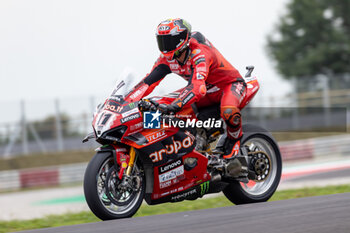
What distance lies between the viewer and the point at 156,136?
19.4ft

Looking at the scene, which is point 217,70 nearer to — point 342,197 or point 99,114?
point 99,114

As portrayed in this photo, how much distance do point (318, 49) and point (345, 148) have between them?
15.4 metres

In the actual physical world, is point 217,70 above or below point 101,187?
above

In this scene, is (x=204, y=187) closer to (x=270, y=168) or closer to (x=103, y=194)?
(x=270, y=168)

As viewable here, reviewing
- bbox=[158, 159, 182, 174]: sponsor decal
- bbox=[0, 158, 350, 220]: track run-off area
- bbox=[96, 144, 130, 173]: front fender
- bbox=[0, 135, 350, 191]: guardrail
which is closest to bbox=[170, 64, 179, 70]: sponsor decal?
bbox=[158, 159, 182, 174]: sponsor decal

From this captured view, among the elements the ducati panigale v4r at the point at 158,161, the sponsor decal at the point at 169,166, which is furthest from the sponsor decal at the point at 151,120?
the sponsor decal at the point at 169,166

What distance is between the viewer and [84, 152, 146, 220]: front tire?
541 cm

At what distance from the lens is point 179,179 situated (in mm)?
6098

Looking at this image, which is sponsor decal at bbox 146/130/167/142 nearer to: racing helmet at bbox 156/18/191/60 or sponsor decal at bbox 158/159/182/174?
sponsor decal at bbox 158/159/182/174

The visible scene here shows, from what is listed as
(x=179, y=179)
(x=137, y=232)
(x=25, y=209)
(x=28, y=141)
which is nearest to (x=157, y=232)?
(x=137, y=232)

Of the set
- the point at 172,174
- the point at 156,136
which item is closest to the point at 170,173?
the point at 172,174

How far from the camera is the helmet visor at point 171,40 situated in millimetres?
6016

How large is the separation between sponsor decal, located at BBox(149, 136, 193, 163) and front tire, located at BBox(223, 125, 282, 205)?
0.82 m

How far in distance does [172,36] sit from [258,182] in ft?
6.87
